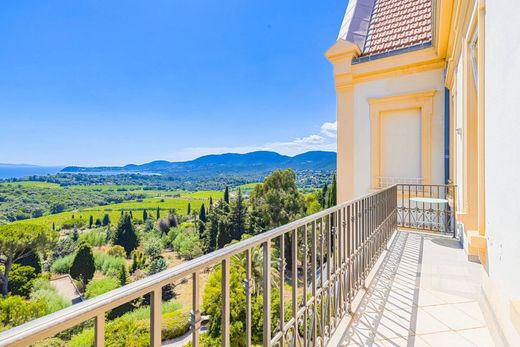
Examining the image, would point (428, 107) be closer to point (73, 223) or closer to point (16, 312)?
point (16, 312)

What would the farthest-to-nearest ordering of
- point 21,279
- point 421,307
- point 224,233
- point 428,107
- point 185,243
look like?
point 185,243, point 21,279, point 224,233, point 428,107, point 421,307

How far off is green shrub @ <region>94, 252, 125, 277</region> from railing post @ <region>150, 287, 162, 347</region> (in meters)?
46.7

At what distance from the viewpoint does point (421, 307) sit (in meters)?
2.36

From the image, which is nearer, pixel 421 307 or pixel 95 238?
pixel 421 307

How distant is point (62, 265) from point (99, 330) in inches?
2192

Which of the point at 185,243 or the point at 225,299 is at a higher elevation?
the point at 225,299

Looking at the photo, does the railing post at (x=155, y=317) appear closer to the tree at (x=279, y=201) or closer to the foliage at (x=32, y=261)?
the tree at (x=279, y=201)

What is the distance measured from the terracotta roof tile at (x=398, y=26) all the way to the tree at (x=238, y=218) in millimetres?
Result: 25963

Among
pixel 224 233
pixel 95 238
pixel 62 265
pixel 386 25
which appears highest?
pixel 386 25

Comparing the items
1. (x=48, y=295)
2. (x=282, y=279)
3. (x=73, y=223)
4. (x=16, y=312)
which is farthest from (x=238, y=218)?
(x=73, y=223)

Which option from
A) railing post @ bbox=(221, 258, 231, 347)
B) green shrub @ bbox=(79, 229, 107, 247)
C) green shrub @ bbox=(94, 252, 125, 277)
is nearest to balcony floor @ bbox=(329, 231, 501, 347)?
railing post @ bbox=(221, 258, 231, 347)

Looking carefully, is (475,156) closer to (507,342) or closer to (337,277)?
(507,342)

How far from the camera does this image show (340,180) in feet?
23.5

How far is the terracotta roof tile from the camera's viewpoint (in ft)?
21.4
